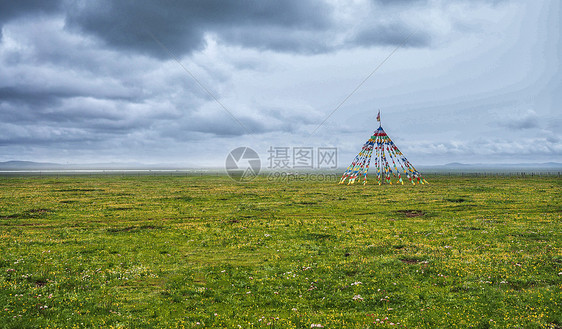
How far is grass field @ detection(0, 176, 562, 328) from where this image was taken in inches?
492

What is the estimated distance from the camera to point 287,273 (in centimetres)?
1759

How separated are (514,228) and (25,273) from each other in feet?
113

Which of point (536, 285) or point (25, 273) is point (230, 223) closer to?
point (25, 273)

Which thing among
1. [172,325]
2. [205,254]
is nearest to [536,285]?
[172,325]

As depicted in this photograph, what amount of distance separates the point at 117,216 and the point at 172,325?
1186 inches

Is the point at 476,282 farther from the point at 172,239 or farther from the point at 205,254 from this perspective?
the point at 172,239

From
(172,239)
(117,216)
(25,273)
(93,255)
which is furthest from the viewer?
(117,216)

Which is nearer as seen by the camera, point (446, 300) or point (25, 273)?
point (446, 300)

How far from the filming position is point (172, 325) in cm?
1211

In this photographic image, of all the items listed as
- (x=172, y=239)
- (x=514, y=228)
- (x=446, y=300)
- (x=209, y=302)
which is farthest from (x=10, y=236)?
(x=514, y=228)

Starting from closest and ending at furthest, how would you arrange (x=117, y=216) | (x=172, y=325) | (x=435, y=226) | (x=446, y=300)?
1. (x=172, y=325)
2. (x=446, y=300)
3. (x=435, y=226)
4. (x=117, y=216)

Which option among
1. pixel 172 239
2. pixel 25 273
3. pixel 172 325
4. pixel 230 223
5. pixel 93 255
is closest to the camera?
pixel 172 325

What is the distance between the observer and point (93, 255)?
21500 mm

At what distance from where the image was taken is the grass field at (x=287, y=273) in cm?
1251
